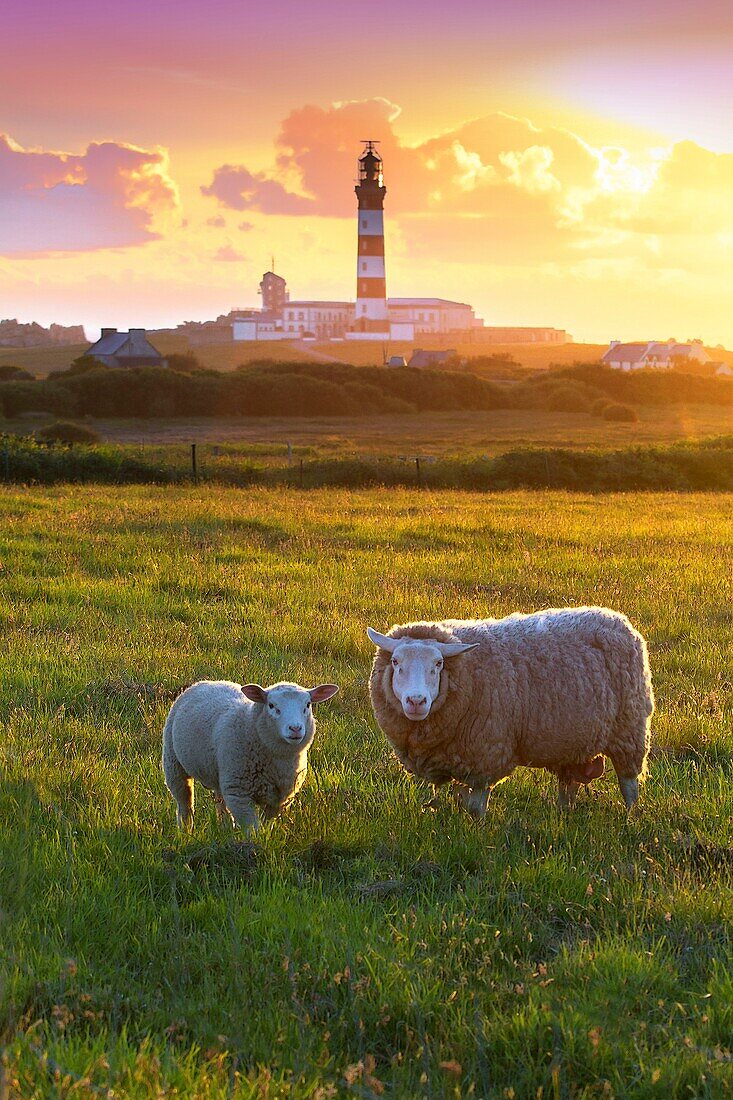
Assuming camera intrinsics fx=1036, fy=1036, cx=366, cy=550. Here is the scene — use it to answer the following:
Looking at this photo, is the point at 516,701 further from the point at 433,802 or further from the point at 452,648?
→ the point at 433,802

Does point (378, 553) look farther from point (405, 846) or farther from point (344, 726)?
point (405, 846)

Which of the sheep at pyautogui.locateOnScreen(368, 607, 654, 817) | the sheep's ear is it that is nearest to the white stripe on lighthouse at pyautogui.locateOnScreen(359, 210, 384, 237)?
the sheep at pyautogui.locateOnScreen(368, 607, 654, 817)

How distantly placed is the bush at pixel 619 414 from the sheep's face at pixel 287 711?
67730mm

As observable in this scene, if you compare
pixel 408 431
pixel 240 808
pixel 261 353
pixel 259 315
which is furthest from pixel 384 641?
pixel 259 315

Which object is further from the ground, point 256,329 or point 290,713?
point 256,329

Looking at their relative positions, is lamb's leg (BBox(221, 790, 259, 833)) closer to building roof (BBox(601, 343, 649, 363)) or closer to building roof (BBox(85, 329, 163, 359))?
building roof (BBox(85, 329, 163, 359))

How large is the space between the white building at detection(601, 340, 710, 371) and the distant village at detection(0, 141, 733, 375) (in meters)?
0.13

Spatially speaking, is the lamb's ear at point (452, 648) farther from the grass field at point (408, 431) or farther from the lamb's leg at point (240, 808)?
the grass field at point (408, 431)

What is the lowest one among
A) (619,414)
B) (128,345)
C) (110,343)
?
(619,414)

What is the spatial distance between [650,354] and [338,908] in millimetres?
136612

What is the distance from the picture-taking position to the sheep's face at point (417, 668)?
629 cm

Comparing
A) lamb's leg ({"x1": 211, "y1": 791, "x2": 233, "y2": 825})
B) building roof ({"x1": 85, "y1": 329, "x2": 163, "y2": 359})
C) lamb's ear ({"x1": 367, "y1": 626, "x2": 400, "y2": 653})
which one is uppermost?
building roof ({"x1": 85, "y1": 329, "x2": 163, "y2": 359})

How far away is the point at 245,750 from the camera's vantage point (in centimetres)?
653

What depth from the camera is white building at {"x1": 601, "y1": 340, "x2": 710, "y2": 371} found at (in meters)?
133
